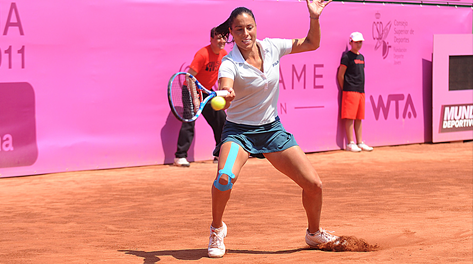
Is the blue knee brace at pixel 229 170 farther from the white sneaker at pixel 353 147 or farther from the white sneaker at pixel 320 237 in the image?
the white sneaker at pixel 353 147

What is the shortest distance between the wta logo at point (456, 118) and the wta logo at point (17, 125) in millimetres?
7609

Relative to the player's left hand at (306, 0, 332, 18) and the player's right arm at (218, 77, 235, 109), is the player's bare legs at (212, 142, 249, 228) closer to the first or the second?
the player's right arm at (218, 77, 235, 109)

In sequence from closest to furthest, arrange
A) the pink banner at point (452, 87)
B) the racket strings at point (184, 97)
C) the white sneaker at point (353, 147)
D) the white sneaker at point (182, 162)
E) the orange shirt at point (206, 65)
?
1. the racket strings at point (184, 97)
2. the orange shirt at point (206, 65)
3. the white sneaker at point (182, 162)
4. the white sneaker at point (353, 147)
5. the pink banner at point (452, 87)

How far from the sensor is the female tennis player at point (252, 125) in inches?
164

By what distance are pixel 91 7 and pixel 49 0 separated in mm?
581

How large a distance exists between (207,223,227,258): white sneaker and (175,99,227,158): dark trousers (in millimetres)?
4474

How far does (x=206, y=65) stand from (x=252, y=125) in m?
4.38

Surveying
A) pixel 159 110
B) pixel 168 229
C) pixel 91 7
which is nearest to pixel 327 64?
pixel 159 110

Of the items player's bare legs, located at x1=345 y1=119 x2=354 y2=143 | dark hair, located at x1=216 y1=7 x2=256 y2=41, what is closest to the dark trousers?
player's bare legs, located at x1=345 y1=119 x2=354 y2=143

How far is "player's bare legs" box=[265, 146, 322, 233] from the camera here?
4203 mm

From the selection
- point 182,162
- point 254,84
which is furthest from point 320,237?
point 182,162

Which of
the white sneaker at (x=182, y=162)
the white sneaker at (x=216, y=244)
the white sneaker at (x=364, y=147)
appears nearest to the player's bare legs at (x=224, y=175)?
the white sneaker at (x=216, y=244)

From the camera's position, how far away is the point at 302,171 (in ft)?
13.8

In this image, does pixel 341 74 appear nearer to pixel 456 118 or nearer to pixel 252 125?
pixel 456 118
